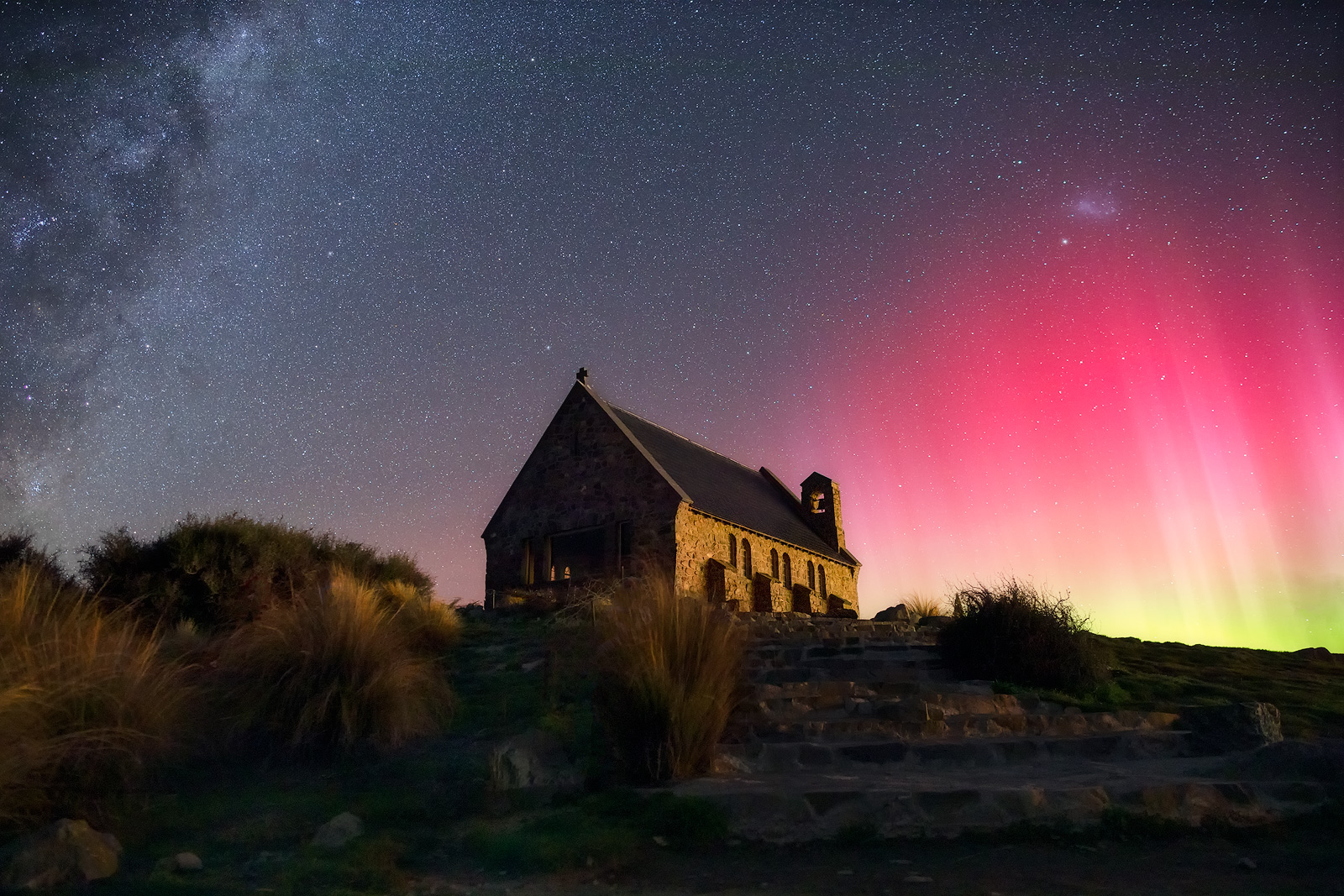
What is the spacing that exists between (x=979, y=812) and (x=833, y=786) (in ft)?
3.16

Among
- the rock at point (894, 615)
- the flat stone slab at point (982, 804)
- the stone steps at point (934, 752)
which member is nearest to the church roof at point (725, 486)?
the rock at point (894, 615)

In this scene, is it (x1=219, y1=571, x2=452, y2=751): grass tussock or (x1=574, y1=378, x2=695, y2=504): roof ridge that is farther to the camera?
(x1=574, y1=378, x2=695, y2=504): roof ridge

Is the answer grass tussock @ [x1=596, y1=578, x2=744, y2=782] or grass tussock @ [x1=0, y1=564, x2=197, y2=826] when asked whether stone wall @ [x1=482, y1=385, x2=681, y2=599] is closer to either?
grass tussock @ [x1=596, y1=578, x2=744, y2=782]

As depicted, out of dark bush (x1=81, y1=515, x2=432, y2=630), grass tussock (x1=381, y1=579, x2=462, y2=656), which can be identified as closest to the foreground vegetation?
grass tussock (x1=381, y1=579, x2=462, y2=656)

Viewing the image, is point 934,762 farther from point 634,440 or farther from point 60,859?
point 634,440

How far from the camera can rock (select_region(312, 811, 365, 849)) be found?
5.64 metres

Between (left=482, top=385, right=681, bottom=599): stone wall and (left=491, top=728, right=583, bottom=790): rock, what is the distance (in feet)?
46.8

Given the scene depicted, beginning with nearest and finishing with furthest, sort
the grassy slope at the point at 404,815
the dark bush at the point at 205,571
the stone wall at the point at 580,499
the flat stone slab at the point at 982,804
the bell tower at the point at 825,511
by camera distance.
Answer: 1. the grassy slope at the point at 404,815
2. the flat stone slab at the point at 982,804
3. the dark bush at the point at 205,571
4. the stone wall at the point at 580,499
5. the bell tower at the point at 825,511

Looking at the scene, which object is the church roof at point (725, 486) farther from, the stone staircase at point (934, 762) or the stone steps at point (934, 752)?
the stone steps at point (934, 752)

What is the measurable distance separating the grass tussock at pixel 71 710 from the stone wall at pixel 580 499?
1499 cm

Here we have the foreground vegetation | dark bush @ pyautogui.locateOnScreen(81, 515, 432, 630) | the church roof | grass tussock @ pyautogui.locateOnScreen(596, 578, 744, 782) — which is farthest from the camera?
the church roof

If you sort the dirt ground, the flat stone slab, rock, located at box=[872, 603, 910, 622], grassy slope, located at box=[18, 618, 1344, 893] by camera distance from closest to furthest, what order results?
the dirt ground → grassy slope, located at box=[18, 618, 1344, 893] → the flat stone slab → rock, located at box=[872, 603, 910, 622]

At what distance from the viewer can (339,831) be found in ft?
18.9

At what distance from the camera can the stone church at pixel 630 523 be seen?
21.9m
